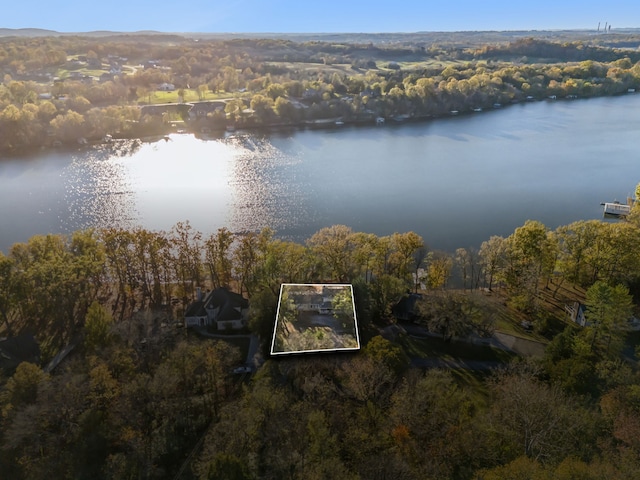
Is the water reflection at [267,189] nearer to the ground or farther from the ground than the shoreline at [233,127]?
nearer to the ground

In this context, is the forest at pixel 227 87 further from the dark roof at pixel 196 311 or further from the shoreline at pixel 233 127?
the dark roof at pixel 196 311

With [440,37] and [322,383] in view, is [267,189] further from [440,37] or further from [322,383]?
[440,37]

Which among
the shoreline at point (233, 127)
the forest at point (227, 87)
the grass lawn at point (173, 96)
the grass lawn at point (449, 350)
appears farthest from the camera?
the grass lawn at point (173, 96)

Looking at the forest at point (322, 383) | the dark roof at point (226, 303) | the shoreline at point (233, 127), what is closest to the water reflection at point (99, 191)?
the shoreline at point (233, 127)

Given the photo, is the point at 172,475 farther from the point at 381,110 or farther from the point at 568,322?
the point at 381,110

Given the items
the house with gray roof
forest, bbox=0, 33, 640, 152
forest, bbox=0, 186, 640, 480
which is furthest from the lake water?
the house with gray roof

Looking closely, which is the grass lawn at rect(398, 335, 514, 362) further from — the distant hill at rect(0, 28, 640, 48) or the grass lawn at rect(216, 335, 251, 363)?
the distant hill at rect(0, 28, 640, 48)

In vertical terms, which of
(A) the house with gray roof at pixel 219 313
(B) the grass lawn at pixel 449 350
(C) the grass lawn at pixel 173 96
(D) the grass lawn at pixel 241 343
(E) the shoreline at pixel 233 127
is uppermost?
(C) the grass lawn at pixel 173 96
